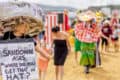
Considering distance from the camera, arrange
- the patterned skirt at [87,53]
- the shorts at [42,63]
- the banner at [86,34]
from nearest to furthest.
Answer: the shorts at [42,63] < the patterned skirt at [87,53] < the banner at [86,34]

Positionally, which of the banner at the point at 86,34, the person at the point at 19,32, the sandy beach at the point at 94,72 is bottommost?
the sandy beach at the point at 94,72

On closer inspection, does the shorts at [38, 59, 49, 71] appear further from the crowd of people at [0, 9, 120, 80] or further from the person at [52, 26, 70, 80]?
the person at [52, 26, 70, 80]

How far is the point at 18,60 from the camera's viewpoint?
4145mm

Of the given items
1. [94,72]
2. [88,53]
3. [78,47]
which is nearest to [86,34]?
[88,53]

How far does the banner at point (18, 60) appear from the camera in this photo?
4098 mm

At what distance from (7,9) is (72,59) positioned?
8.21m

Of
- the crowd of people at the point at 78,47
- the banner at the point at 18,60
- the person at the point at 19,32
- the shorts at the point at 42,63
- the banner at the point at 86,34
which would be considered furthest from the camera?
the banner at the point at 86,34

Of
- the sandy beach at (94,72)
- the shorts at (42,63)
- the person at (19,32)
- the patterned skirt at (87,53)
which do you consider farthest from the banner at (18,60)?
the patterned skirt at (87,53)

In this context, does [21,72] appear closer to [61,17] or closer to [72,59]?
[72,59]

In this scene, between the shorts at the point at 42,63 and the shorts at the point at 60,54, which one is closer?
the shorts at the point at 42,63

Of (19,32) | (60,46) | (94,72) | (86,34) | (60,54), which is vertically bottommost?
(94,72)

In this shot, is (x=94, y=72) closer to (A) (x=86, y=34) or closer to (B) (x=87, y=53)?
(B) (x=87, y=53)

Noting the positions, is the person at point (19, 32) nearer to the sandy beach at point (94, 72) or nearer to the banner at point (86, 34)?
the sandy beach at point (94, 72)

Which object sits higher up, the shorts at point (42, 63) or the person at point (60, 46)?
the person at point (60, 46)
